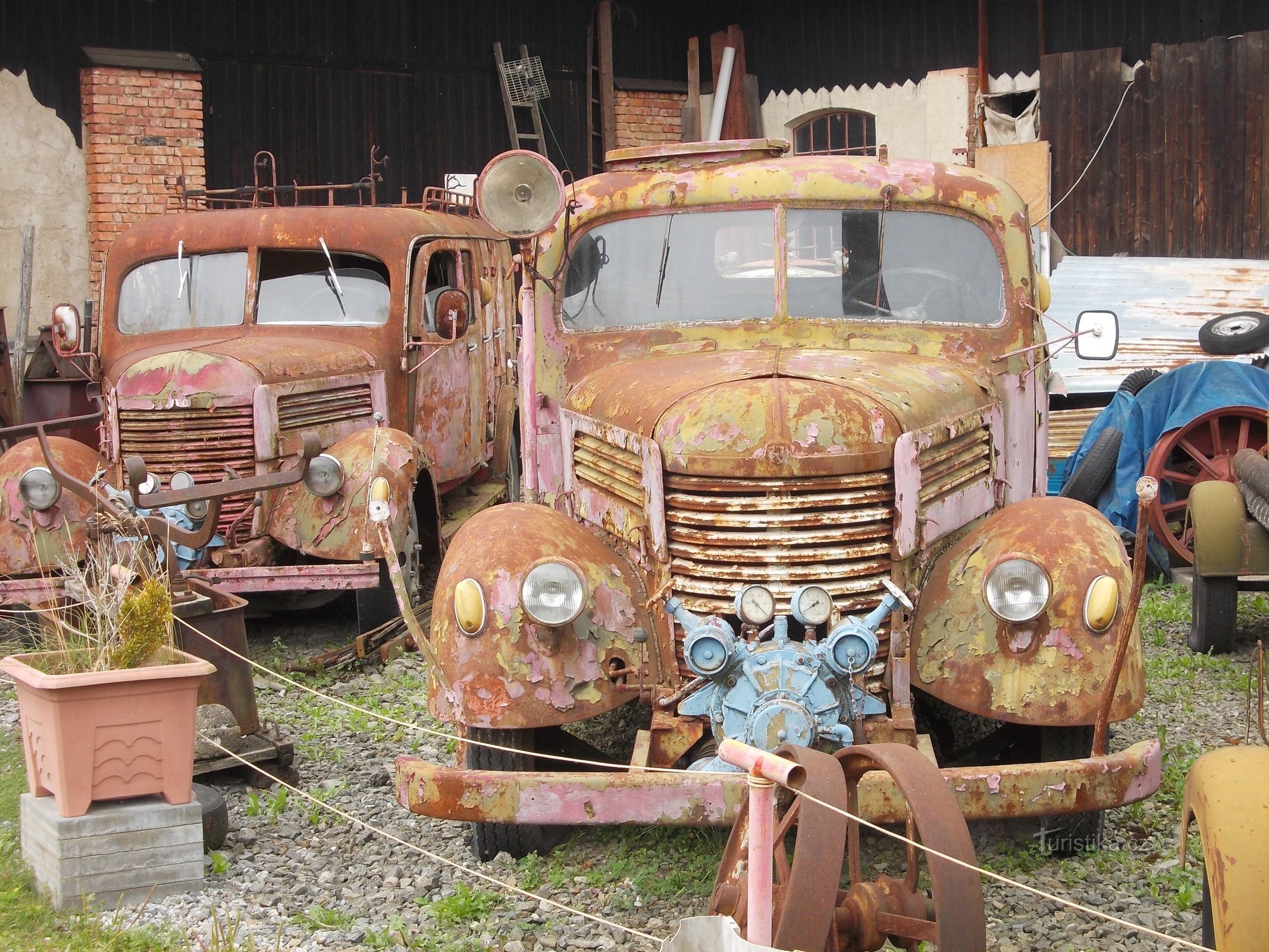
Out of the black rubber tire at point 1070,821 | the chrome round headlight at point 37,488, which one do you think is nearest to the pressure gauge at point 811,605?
the black rubber tire at point 1070,821

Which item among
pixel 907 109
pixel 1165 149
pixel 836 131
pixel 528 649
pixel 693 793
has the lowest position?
pixel 693 793

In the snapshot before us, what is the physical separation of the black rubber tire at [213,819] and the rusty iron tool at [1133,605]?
8.86 feet

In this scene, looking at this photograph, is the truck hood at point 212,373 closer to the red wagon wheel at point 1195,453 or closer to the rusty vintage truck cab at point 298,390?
the rusty vintage truck cab at point 298,390

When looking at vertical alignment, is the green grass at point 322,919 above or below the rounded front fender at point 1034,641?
below

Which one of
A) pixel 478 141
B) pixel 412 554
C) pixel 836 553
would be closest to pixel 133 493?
pixel 412 554

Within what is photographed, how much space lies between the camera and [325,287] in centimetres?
879

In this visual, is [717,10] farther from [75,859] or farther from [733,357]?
[75,859]

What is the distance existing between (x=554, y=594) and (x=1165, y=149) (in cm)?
1015

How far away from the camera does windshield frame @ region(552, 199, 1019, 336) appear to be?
5.34 meters

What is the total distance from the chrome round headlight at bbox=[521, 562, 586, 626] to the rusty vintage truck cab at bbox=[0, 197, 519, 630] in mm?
3035

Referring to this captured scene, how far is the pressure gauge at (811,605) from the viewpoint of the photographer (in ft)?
13.0

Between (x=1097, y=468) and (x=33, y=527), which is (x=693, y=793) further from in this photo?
(x=1097, y=468)

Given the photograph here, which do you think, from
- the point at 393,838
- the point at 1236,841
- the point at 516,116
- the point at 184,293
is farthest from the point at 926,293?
the point at 516,116

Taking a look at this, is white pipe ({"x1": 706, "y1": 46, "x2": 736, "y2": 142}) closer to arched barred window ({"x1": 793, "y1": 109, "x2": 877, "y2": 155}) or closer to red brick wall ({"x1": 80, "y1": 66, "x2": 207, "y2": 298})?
arched barred window ({"x1": 793, "y1": 109, "x2": 877, "y2": 155})
